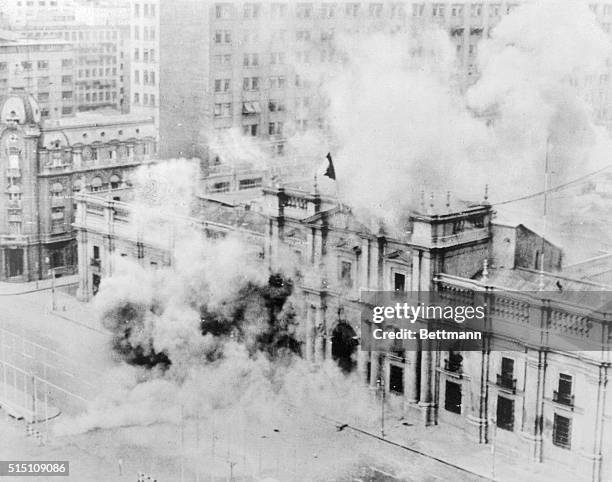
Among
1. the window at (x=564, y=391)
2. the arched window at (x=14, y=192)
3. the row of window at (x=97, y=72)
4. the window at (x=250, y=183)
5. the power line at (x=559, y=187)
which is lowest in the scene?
the window at (x=564, y=391)

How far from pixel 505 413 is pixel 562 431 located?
785mm

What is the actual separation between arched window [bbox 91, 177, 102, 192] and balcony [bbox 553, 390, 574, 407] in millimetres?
9048

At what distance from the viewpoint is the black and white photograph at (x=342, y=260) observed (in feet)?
41.0

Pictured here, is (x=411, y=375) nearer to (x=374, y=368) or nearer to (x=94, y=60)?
(x=374, y=368)

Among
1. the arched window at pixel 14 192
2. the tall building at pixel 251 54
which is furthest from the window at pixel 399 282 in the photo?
the arched window at pixel 14 192

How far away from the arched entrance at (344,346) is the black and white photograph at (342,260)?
3cm

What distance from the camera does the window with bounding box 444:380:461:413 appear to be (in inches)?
510

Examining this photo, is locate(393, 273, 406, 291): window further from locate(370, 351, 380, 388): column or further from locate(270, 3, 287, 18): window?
locate(270, 3, 287, 18): window

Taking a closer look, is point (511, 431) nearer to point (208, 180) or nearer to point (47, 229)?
point (208, 180)

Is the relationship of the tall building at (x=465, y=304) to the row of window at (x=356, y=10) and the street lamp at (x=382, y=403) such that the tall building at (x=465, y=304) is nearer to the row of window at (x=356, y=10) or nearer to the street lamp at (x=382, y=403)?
the street lamp at (x=382, y=403)

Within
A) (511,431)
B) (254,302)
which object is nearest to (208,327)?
(254,302)

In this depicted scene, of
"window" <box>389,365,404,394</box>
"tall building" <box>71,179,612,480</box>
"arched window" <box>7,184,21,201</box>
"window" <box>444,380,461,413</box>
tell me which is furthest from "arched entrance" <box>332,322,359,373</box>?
"arched window" <box>7,184,21,201</box>

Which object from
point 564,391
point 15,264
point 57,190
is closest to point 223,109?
point 57,190

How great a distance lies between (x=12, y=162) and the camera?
59.3ft
